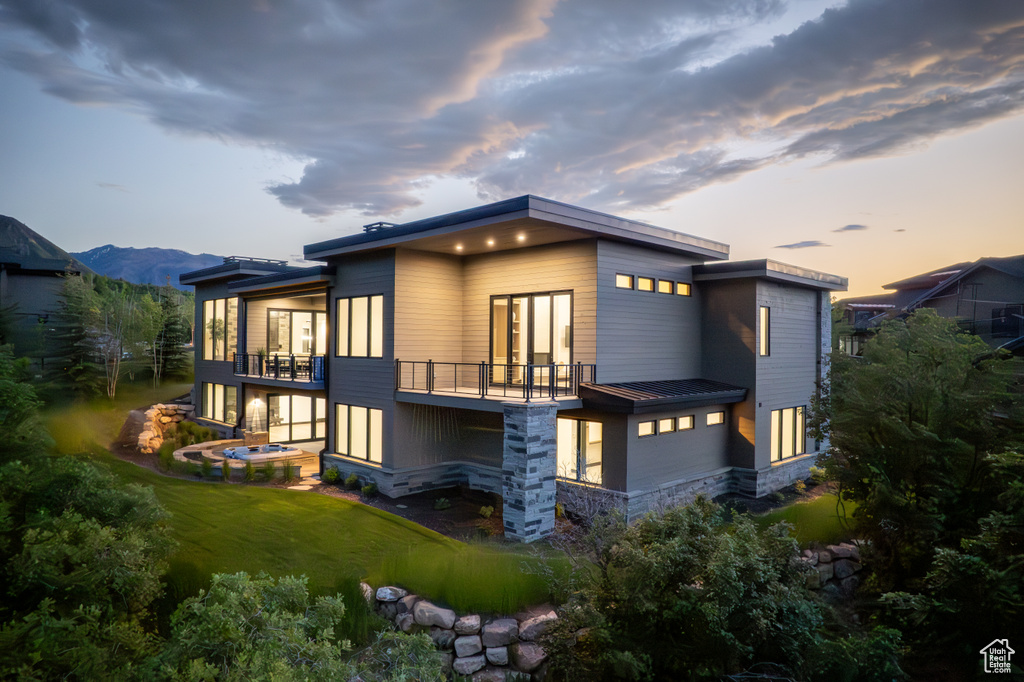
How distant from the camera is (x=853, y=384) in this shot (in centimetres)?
1019

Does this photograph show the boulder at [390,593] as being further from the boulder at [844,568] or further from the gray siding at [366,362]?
the boulder at [844,568]

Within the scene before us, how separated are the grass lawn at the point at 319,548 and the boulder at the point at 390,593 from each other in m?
0.15

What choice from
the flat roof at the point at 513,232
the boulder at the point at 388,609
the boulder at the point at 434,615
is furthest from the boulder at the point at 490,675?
the flat roof at the point at 513,232

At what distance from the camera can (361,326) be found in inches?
575

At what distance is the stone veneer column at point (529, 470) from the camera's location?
405 inches

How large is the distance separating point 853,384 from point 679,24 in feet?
38.0

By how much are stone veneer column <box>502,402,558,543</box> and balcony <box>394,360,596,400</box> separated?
20.8 inches

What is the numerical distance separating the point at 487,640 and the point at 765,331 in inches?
446

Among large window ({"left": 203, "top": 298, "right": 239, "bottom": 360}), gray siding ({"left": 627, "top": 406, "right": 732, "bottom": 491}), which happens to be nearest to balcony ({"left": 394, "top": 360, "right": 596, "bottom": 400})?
gray siding ({"left": 627, "top": 406, "right": 732, "bottom": 491})

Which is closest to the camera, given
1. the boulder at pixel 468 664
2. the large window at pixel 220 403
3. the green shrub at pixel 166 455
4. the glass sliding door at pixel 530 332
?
the boulder at pixel 468 664

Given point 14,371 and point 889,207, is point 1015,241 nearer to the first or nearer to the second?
point 889,207

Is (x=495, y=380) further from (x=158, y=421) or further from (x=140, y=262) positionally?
(x=140, y=262)

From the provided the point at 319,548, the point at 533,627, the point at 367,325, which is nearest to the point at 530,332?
the point at 367,325

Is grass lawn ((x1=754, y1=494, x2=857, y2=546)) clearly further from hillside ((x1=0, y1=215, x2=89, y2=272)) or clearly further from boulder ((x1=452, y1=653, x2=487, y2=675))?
hillside ((x1=0, y1=215, x2=89, y2=272))
